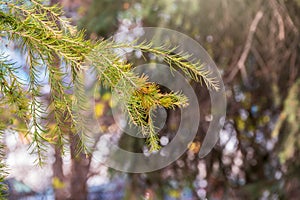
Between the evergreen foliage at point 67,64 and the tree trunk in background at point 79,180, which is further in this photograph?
the tree trunk in background at point 79,180

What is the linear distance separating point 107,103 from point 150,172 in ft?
1.36

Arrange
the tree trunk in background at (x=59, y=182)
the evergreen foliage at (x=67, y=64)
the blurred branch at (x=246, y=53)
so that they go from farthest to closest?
the tree trunk in background at (x=59, y=182)
the blurred branch at (x=246, y=53)
the evergreen foliage at (x=67, y=64)

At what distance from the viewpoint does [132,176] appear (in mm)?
2064

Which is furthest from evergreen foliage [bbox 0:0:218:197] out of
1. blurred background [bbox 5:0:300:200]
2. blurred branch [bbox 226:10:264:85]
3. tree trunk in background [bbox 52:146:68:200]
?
tree trunk in background [bbox 52:146:68:200]

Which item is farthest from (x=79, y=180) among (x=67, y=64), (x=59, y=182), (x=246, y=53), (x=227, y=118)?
(x=67, y=64)

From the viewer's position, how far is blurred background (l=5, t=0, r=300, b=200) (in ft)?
5.56

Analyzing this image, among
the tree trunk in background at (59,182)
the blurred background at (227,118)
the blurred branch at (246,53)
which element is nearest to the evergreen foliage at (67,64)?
the blurred background at (227,118)

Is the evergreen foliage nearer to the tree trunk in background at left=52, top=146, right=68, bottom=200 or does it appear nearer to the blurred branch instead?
the blurred branch

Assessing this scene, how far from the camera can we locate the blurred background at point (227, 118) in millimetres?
1694

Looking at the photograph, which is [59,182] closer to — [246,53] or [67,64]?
[246,53]

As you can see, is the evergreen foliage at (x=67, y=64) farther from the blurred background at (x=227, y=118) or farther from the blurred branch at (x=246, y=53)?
the blurred branch at (x=246, y=53)

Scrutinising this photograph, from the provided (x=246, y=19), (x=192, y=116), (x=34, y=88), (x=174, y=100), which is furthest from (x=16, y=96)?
(x=246, y=19)

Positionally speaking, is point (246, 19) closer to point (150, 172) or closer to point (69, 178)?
point (150, 172)

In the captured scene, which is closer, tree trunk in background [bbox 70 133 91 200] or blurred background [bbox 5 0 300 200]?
blurred background [bbox 5 0 300 200]
